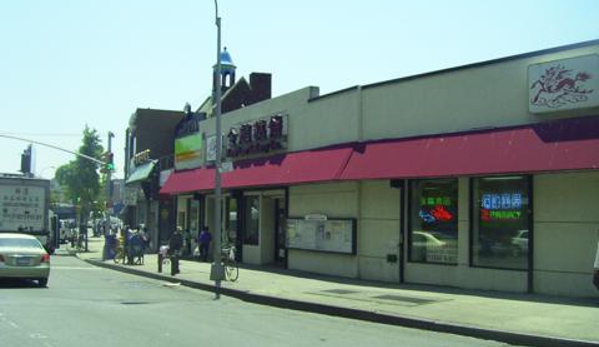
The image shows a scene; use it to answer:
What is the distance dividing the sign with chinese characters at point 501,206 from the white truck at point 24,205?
21634 mm

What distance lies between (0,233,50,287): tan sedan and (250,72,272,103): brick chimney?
22.4 metres

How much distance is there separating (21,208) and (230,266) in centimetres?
1441

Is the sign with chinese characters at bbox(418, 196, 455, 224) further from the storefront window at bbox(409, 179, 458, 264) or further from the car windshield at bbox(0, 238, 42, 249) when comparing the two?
the car windshield at bbox(0, 238, 42, 249)

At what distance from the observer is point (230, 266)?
2222 cm

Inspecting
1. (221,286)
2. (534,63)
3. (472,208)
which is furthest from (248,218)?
(534,63)

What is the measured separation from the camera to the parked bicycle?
2170cm

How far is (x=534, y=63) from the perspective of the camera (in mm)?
16531

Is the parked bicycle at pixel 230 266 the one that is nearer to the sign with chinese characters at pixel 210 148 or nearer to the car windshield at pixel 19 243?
the car windshield at pixel 19 243

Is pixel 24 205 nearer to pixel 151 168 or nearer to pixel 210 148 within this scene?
pixel 210 148

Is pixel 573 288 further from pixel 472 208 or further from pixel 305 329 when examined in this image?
pixel 305 329

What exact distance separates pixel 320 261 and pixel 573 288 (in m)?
9.36

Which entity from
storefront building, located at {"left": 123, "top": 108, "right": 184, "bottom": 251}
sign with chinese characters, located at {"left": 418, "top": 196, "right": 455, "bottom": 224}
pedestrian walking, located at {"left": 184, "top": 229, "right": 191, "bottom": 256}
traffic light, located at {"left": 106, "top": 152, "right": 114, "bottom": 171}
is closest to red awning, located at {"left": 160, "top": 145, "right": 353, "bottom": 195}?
sign with chinese characters, located at {"left": 418, "top": 196, "right": 455, "bottom": 224}

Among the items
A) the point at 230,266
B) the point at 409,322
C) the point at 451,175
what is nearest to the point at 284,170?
the point at 230,266

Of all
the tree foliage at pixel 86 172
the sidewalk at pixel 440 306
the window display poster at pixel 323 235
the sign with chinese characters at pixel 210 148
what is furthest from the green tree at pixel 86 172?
the sidewalk at pixel 440 306
